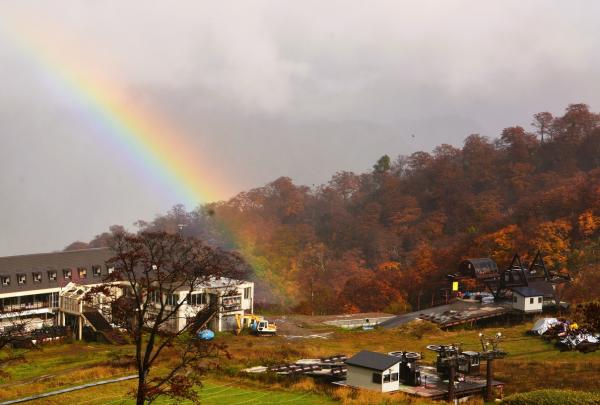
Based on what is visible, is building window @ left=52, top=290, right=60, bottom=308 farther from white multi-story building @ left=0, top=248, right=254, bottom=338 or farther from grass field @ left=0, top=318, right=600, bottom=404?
grass field @ left=0, top=318, right=600, bottom=404

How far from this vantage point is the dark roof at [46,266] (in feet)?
155

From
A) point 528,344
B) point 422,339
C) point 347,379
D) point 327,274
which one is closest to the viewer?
point 347,379

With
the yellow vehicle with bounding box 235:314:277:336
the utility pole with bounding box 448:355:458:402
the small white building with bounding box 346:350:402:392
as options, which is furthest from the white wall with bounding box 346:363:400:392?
the yellow vehicle with bounding box 235:314:277:336

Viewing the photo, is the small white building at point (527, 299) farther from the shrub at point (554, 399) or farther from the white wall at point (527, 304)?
the shrub at point (554, 399)

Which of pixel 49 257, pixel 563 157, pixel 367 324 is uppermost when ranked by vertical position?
pixel 563 157

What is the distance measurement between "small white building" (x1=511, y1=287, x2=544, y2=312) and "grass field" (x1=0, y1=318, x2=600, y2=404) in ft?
8.10

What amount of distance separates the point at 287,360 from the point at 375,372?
8.32m

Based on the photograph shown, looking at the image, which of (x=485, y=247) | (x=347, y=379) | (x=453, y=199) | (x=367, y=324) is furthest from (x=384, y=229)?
(x=347, y=379)

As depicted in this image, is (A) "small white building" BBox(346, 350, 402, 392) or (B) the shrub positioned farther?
(A) "small white building" BBox(346, 350, 402, 392)

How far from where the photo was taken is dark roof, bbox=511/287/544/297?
155 ft

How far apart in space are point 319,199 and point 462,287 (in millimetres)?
47884

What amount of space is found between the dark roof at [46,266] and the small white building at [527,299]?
1123 inches

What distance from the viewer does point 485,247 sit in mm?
58906

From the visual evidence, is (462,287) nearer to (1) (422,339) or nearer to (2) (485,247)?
(2) (485,247)
